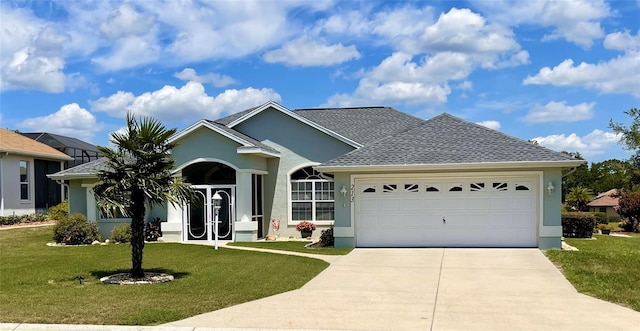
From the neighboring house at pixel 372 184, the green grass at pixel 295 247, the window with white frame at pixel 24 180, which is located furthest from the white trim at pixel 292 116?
the window with white frame at pixel 24 180

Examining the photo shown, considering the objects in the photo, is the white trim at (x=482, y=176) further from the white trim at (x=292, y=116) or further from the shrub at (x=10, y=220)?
the shrub at (x=10, y=220)

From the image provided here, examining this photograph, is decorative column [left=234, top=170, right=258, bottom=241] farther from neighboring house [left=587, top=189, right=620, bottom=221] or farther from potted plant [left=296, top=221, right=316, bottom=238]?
neighboring house [left=587, top=189, right=620, bottom=221]

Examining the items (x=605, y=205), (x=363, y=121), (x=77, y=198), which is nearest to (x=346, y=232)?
(x=363, y=121)

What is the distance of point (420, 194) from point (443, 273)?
5232mm

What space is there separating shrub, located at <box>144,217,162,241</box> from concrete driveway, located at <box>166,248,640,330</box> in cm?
972

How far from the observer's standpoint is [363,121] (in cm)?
2522

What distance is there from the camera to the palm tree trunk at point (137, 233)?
1185 centimetres

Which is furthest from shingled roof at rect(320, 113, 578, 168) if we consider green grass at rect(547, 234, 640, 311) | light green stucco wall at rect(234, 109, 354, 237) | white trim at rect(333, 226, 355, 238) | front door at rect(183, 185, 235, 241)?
front door at rect(183, 185, 235, 241)

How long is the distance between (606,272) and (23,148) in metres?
29.6

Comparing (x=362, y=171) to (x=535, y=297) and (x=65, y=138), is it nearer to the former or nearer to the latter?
(x=535, y=297)

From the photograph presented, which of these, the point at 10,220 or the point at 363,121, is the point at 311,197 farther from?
the point at 10,220

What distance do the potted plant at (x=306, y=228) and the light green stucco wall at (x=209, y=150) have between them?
2.82m

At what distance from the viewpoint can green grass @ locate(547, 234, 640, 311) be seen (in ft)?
31.7

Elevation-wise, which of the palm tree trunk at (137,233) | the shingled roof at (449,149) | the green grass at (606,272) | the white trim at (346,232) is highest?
the shingled roof at (449,149)
